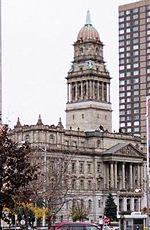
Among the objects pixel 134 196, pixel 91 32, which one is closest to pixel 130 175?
pixel 134 196

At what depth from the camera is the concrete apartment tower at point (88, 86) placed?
18850 centimetres

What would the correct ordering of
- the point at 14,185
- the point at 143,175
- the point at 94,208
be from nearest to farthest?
the point at 14,185 < the point at 94,208 < the point at 143,175

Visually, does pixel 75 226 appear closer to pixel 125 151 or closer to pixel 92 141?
pixel 92 141

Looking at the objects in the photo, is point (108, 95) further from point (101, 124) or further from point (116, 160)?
point (116, 160)

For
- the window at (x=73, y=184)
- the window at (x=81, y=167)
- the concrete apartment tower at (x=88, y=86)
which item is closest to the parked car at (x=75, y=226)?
the window at (x=73, y=184)

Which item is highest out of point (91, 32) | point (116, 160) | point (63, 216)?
point (91, 32)

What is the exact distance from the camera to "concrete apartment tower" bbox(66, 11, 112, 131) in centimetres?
18850

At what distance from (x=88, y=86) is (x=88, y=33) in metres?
12.8

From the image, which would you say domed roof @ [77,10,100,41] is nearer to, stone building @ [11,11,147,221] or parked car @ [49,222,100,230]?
stone building @ [11,11,147,221]

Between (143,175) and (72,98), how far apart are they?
969 inches

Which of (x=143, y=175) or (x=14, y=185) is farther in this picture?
(x=143, y=175)

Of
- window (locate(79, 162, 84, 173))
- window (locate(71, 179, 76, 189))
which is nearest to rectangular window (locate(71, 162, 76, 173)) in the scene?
window (locate(71, 179, 76, 189))

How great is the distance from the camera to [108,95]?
195125mm

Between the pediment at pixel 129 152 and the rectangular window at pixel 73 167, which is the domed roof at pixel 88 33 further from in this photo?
the rectangular window at pixel 73 167
